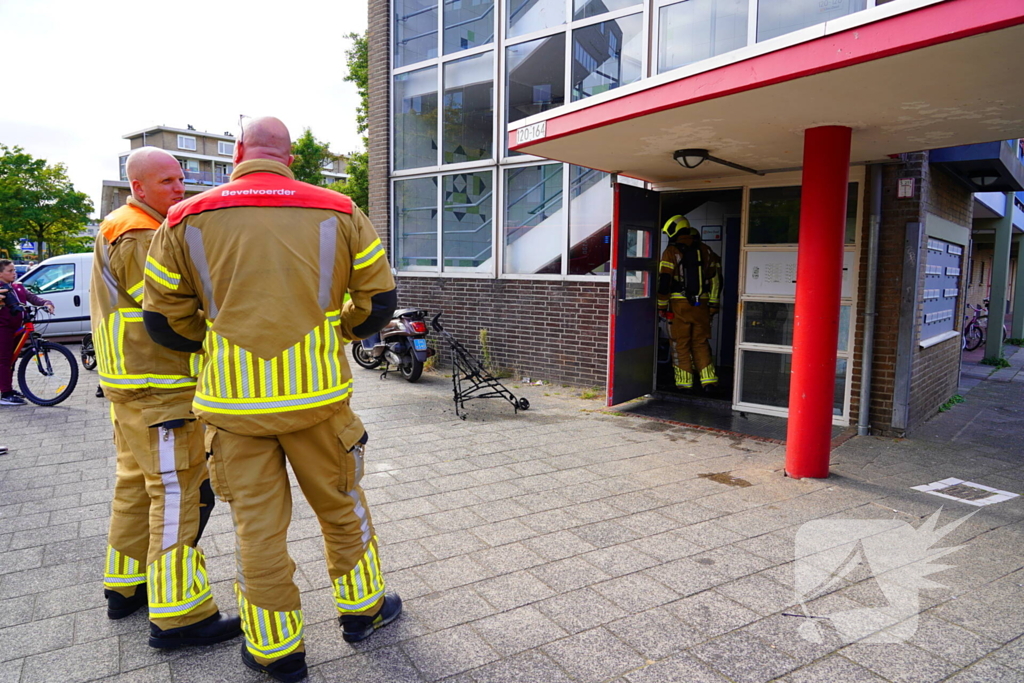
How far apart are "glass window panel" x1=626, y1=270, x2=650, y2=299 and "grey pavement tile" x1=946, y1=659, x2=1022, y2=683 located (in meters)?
5.12

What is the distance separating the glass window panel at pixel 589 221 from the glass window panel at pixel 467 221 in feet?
4.52

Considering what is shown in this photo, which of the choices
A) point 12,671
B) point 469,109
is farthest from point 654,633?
point 469,109

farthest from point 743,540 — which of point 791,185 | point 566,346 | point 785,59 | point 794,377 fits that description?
point 566,346

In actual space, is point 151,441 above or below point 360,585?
above

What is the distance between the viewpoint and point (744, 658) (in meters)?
2.71

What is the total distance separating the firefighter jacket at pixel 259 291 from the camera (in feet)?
7.70

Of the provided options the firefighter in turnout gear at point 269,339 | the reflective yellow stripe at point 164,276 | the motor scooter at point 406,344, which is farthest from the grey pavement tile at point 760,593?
the motor scooter at point 406,344

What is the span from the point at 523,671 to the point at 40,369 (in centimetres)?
780

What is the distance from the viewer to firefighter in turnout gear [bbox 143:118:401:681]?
2352mm

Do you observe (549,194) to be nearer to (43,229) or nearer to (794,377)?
(794,377)

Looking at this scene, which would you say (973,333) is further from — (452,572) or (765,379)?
(452,572)

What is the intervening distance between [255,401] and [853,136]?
4.81 meters

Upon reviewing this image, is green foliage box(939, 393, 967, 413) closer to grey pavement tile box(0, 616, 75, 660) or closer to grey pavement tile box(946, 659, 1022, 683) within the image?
grey pavement tile box(946, 659, 1022, 683)

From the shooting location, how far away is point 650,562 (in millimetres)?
3588
